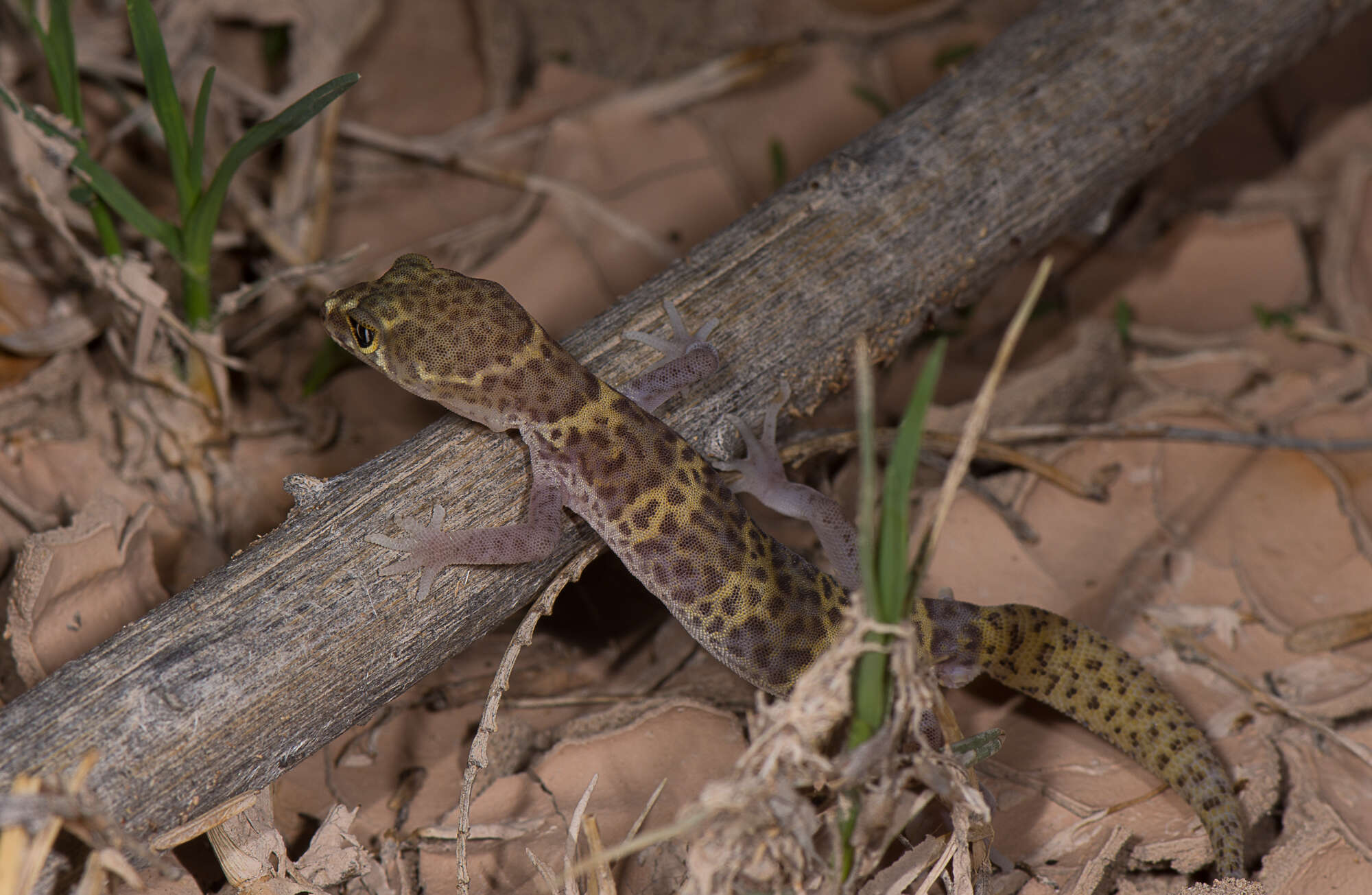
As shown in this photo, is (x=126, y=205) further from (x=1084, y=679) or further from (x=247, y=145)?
(x=1084, y=679)

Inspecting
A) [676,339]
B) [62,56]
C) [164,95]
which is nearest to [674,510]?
[676,339]

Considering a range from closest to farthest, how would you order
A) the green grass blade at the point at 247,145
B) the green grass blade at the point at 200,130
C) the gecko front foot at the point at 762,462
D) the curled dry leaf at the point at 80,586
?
the curled dry leaf at the point at 80,586 < the green grass blade at the point at 247,145 < the green grass blade at the point at 200,130 < the gecko front foot at the point at 762,462

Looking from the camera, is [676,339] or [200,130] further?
[200,130]

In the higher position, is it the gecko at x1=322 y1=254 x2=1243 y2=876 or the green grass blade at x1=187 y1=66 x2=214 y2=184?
the green grass blade at x1=187 y1=66 x2=214 y2=184

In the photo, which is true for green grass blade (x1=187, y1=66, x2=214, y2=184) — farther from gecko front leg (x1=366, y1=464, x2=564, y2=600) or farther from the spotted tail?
the spotted tail

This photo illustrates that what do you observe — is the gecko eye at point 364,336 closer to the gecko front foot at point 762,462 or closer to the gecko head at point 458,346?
the gecko head at point 458,346

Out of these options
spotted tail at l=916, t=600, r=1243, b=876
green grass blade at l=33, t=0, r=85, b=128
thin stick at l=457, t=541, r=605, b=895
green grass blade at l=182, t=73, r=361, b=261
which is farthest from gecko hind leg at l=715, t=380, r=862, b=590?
green grass blade at l=33, t=0, r=85, b=128

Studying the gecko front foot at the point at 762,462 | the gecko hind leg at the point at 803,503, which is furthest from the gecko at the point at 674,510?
the gecko hind leg at the point at 803,503
